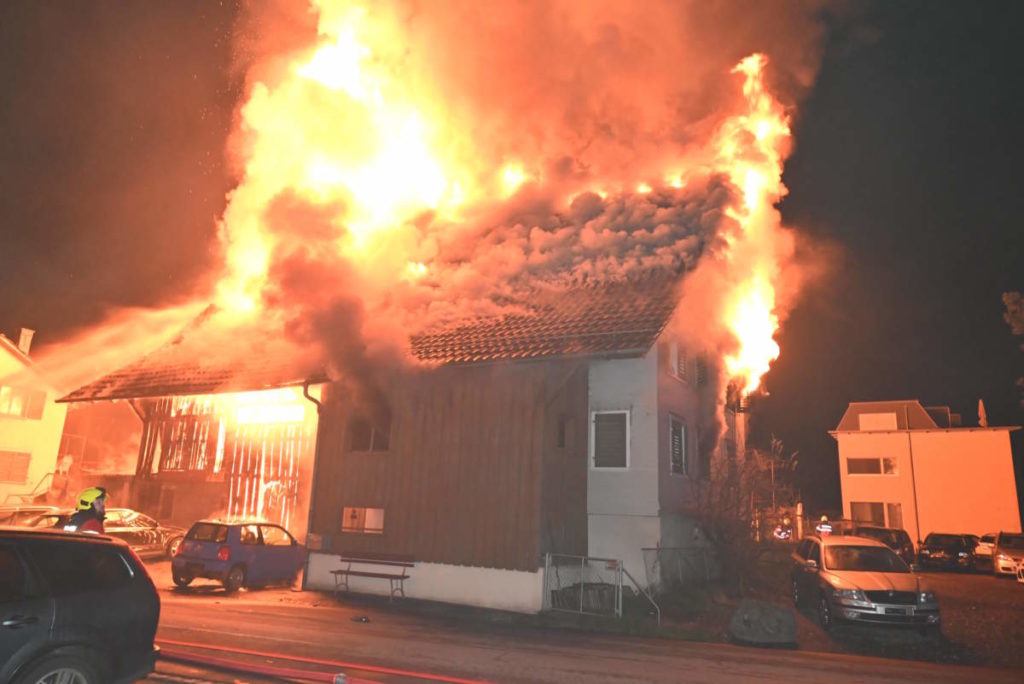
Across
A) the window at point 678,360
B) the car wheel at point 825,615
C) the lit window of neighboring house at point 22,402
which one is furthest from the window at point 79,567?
the lit window of neighboring house at point 22,402

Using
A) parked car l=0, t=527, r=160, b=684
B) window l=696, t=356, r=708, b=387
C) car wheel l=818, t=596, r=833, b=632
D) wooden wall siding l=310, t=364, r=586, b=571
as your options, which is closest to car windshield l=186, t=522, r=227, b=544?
wooden wall siding l=310, t=364, r=586, b=571

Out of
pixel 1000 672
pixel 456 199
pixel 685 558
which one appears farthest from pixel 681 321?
pixel 1000 672

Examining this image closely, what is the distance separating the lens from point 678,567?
1583 cm

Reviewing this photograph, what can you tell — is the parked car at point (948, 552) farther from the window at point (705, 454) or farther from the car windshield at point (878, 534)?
the window at point (705, 454)

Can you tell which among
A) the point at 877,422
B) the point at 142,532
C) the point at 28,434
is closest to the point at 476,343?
the point at 142,532

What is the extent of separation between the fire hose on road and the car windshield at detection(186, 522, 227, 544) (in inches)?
221

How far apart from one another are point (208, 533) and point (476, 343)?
23.4 feet

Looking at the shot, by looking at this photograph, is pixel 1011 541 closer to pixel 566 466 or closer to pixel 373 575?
pixel 566 466

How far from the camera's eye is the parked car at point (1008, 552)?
74.7 ft

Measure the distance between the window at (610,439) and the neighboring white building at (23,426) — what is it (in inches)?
1053

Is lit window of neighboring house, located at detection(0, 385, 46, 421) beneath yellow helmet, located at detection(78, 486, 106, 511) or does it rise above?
above

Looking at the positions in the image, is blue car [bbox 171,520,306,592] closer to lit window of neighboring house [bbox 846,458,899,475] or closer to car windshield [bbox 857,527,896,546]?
car windshield [bbox 857,527,896,546]

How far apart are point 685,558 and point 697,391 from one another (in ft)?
16.0

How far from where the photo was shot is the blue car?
1369 centimetres
